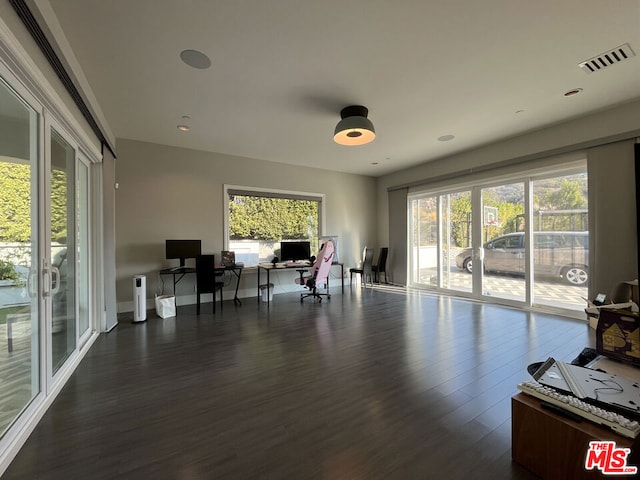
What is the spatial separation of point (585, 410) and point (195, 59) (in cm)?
376

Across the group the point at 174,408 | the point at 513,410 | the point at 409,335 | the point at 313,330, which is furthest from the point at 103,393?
the point at 409,335

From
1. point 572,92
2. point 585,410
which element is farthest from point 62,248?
point 572,92

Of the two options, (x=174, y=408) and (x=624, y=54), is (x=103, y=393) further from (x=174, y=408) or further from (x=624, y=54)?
(x=624, y=54)

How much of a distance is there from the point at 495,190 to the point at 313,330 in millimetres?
4337

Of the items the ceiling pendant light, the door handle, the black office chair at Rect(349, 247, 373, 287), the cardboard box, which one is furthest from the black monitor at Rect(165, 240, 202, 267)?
the cardboard box

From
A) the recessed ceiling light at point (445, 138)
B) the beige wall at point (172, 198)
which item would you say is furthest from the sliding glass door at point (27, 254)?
the recessed ceiling light at point (445, 138)

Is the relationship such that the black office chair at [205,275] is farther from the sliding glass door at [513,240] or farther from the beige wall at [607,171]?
the beige wall at [607,171]

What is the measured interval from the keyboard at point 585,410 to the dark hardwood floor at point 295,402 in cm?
42

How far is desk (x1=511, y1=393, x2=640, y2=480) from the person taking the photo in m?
1.23

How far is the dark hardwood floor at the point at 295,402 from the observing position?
1.50 m

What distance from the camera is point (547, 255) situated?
14.8 feet

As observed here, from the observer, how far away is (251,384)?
7.66 feet

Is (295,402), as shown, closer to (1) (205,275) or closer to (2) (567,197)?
(1) (205,275)

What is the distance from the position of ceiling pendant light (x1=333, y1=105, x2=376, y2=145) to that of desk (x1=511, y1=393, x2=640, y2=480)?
9.68 ft
